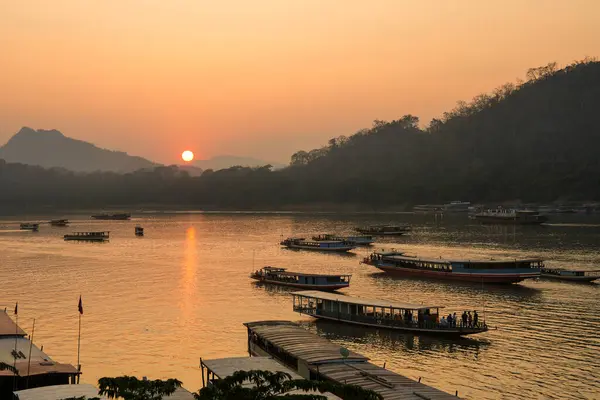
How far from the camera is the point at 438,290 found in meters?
82.5

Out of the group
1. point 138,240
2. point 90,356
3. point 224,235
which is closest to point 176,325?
point 90,356

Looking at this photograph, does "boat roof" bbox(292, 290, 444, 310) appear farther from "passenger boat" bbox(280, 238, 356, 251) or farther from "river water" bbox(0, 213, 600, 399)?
"passenger boat" bbox(280, 238, 356, 251)

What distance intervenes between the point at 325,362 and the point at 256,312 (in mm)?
29110

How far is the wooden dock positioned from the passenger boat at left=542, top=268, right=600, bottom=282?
51949mm

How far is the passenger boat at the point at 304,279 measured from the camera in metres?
81.2

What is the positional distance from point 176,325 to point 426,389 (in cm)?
3249

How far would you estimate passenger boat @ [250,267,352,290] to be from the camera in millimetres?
81188

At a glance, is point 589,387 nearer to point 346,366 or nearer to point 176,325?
point 346,366

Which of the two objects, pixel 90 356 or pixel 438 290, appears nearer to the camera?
pixel 90 356

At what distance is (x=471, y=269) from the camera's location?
88375 mm

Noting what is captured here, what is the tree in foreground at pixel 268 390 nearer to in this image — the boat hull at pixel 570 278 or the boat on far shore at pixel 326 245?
the boat hull at pixel 570 278

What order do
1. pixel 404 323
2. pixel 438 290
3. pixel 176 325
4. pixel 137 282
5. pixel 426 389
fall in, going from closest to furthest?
pixel 426 389 < pixel 404 323 < pixel 176 325 < pixel 438 290 < pixel 137 282

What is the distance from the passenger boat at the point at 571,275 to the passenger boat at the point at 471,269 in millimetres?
1484

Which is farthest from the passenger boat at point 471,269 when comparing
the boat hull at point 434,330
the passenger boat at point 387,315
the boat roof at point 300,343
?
the boat roof at point 300,343
